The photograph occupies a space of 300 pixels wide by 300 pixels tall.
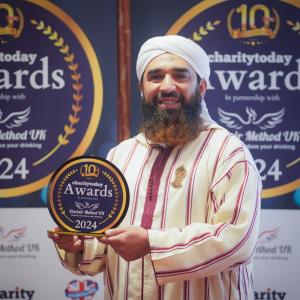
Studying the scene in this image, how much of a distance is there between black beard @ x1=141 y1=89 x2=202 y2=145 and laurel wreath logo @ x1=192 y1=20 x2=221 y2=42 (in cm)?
95

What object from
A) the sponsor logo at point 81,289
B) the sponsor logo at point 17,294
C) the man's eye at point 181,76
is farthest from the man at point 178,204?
the sponsor logo at point 17,294

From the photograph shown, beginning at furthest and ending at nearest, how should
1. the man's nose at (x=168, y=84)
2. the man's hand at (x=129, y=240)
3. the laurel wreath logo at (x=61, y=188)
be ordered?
the man's nose at (x=168, y=84) < the laurel wreath logo at (x=61, y=188) < the man's hand at (x=129, y=240)

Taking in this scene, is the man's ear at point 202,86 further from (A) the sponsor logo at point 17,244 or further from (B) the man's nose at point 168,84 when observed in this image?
(A) the sponsor logo at point 17,244

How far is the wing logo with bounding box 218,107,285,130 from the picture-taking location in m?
2.55

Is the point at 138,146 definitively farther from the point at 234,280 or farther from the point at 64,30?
the point at 64,30

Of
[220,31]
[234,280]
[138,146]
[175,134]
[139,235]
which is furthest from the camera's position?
[220,31]

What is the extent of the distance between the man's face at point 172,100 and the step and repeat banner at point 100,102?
3.00ft

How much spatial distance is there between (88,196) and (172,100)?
1.41ft

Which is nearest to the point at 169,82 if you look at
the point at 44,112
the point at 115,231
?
the point at 115,231

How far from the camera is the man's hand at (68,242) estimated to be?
1.51 m

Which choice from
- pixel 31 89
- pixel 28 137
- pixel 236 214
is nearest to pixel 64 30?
pixel 31 89

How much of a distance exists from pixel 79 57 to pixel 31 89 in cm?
30

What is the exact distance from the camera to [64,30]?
8.46 ft

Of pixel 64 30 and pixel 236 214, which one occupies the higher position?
pixel 64 30
